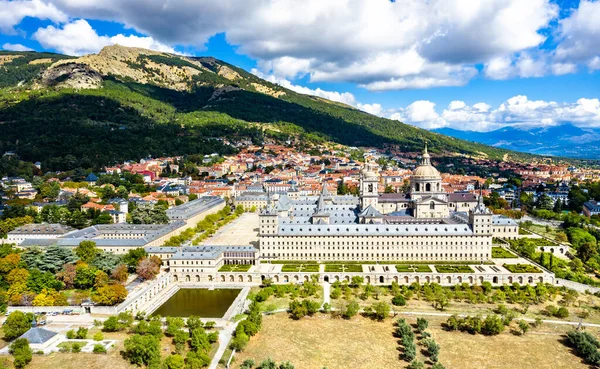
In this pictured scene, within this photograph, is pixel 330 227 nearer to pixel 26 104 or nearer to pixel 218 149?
pixel 218 149

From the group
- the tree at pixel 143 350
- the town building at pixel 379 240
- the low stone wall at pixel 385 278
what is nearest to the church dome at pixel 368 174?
the town building at pixel 379 240

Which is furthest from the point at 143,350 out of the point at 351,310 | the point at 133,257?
the point at 133,257

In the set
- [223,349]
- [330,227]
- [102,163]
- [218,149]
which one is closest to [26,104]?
[102,163]

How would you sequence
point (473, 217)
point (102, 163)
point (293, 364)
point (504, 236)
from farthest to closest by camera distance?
1. point (102, 163)
2. point (504, 236)
3. point (473, 217)
4. point (293, 364)

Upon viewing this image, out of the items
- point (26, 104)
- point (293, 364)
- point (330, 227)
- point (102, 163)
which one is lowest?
point (293, 364)

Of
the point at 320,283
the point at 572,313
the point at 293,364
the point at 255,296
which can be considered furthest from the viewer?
the point at 320,283

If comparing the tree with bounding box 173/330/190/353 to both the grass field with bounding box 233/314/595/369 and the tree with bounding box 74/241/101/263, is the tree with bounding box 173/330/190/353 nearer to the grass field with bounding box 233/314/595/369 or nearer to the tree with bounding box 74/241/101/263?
the grass field with bounding box 233/314/595/369

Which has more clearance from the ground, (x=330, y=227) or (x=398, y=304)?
(x=330, y=227)

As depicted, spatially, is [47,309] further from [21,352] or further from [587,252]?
[587,252]
